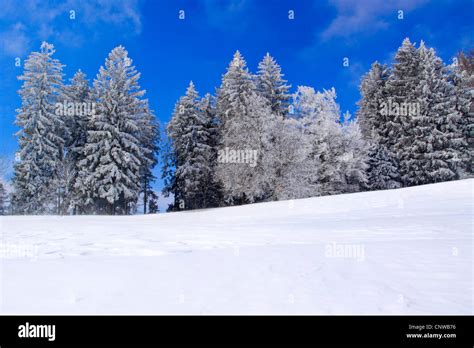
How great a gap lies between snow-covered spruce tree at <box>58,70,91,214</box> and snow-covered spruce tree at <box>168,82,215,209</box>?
8.49 metres

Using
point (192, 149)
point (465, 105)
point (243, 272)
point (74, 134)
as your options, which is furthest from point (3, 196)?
point (465, 105)

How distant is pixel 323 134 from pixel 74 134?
23.9 meters

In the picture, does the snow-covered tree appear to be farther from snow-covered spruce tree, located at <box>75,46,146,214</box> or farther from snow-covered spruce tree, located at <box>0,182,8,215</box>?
snow-covered spruce tree, located at <box>0,182,8,215</box>

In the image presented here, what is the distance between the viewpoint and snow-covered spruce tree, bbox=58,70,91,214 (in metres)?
28.0

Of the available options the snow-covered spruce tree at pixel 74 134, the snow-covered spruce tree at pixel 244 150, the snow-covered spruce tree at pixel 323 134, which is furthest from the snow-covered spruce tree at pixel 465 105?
the snow-covered spruce tree at pixel 74 134

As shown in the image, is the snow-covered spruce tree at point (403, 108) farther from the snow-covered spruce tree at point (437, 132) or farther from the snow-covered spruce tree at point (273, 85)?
the snow-covered spruce tree at point (273, 85)

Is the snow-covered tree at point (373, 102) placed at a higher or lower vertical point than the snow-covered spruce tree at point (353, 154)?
higher

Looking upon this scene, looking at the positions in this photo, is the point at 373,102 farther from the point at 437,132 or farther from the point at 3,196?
the point at 3,196

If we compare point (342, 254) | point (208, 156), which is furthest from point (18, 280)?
point (208, 156)

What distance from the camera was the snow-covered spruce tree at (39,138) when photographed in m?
26.0

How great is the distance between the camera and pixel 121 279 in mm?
3830

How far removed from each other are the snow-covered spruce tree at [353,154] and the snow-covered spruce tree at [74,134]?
922 inches

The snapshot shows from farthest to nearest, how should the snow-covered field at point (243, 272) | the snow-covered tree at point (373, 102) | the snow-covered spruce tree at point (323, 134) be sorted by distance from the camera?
1. the snow-covered tree at point (373, 102)
2. the snow-covered spruce tree at point (323, 134)
3. the snow-covered field at point (243, 272)

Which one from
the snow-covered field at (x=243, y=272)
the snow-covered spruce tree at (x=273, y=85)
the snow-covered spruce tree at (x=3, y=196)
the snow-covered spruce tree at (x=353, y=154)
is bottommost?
the snow-covered field at (x=243, y=272)
